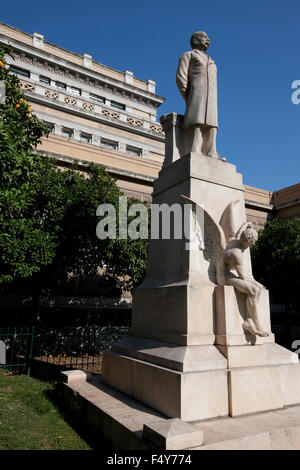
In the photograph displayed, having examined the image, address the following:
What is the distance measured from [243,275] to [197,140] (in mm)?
2672

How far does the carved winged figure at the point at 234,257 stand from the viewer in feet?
15.1

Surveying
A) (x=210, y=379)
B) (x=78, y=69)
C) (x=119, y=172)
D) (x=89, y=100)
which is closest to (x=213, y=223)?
(x=210, y=379)

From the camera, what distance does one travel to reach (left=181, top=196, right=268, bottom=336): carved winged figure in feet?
15.1

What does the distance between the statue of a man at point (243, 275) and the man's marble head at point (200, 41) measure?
12.6 ft

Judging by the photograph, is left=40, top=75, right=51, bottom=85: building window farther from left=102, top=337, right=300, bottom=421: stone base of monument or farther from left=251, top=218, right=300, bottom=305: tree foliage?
left=102, top=337, right=300, bottom=421: stone base of monument

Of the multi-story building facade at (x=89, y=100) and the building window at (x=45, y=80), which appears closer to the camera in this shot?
the multi-story building facade at (x=89, y=100)

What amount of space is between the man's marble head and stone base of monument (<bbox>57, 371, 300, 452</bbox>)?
6272 mm

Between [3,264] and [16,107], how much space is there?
4301mm

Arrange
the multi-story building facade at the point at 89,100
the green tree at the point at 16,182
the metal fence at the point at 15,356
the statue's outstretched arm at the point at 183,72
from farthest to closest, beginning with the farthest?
the multi-story building facade at the point at 89,100, the metal fence at the point at 15,356, the green tree at the point at 16,182, the statue's outstretched arm at the point at 183,72

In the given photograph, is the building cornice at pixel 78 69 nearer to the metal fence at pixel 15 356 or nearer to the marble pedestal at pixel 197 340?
the metal fence at pixel 15 356

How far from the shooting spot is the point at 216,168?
5.54 metres

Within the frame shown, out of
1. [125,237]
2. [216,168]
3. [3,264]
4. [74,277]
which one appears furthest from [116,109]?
[216,168]

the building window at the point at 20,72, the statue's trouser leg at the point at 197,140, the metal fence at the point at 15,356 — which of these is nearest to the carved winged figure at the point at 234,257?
the statue's trouser leg at the point at 197,140

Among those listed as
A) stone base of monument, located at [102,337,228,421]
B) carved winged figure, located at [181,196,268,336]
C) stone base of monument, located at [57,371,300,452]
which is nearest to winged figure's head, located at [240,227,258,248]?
carved winged figure, located at [181,196,268,336]
